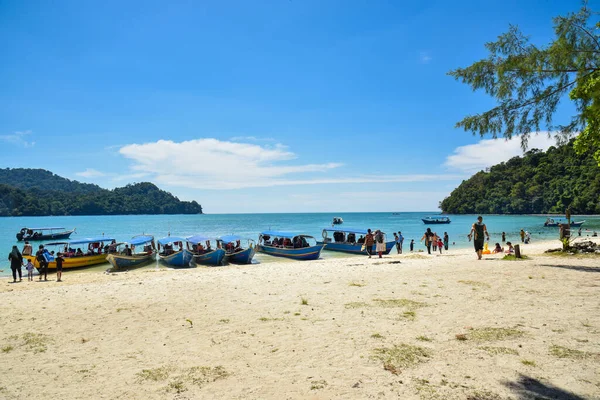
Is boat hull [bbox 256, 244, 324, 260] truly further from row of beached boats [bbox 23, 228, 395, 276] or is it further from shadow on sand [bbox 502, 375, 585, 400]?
shadow on sand [bbox 502, 375, 585, 400]

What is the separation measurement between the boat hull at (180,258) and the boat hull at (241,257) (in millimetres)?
2999

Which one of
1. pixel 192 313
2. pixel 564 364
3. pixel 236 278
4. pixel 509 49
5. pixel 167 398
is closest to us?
pixel 167 398

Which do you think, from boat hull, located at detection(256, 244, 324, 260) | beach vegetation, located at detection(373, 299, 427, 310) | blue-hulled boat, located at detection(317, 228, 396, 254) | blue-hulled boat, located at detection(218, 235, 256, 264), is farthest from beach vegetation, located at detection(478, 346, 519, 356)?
blue-hulled boat, located at detection(317, 228, 396, 254)

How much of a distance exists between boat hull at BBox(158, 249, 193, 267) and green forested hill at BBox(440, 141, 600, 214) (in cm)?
11087

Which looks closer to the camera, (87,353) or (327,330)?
(87,353)

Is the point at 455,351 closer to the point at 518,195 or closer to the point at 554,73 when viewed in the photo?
the point at 554,73

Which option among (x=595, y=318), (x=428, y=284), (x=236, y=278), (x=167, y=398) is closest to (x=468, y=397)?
(x=167, y=398)

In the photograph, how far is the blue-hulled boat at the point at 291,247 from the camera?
99.0ft

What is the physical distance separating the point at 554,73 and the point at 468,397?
39.3 ft

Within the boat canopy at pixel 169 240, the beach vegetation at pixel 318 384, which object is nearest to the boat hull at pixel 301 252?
the boat canopy at pixel 169 240

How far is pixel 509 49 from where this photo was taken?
13.1 m

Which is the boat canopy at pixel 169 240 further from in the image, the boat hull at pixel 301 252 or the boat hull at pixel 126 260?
the boat hull at pixel 301 252

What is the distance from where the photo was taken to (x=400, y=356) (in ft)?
19.9

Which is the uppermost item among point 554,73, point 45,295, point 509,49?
point 509,49
